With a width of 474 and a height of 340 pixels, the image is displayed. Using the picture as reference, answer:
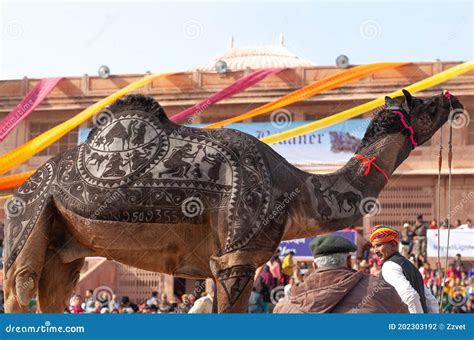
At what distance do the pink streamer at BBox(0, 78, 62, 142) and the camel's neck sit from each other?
2746cm

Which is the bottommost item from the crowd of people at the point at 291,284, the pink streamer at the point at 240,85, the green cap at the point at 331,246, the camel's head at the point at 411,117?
the crowd of people at the point at 291,284

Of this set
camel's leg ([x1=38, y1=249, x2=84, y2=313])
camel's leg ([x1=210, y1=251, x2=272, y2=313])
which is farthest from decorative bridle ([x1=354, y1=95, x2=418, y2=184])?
camel's leg ([x1=38, y1=249, x2=84, y2=313])

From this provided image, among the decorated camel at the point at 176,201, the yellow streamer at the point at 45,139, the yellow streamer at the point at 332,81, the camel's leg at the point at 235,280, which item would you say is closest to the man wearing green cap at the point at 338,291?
the camel's leg at the point at 235,280

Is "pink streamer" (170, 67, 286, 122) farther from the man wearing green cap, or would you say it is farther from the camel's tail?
the man wearing green cap

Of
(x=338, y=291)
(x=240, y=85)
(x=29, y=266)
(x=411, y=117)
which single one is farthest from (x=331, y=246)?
(x=240, y=85)

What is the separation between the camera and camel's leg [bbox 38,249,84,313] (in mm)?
9078

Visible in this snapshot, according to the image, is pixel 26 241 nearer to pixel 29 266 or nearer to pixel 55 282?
pixel 29 266

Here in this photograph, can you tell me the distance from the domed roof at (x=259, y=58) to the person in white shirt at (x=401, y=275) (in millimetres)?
34892

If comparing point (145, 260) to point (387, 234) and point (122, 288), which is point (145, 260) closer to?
point (387, 234)

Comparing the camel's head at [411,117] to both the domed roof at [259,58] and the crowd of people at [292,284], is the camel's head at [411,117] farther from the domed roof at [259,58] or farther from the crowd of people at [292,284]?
the domed roof at [259,58]

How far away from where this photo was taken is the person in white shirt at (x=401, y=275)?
26.5ft

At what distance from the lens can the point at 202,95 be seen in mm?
36344

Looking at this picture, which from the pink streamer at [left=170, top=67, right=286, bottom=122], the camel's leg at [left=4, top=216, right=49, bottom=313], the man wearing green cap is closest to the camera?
the man wearing green cap

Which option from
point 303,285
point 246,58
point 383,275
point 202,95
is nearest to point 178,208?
point 383,275
